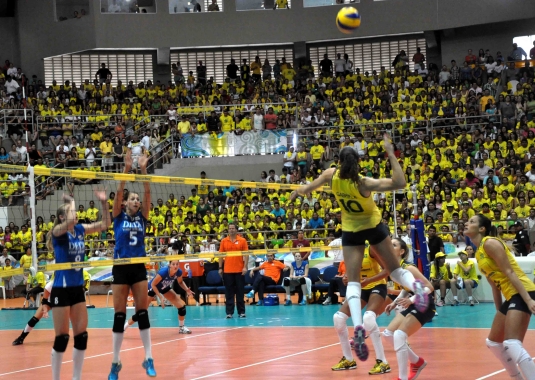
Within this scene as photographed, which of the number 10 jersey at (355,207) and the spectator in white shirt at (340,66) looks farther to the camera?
the spectator in white shirt at (340,66)

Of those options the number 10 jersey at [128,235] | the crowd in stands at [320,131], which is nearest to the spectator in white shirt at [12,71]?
the crowd in stands at [320,131]

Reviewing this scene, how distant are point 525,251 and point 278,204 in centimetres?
737

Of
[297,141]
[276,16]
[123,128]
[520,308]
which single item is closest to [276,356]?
[520,308]

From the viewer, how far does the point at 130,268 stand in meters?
9.43

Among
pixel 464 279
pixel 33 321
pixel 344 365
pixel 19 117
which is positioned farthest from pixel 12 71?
pixel 344 365

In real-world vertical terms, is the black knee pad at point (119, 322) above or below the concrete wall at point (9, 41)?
below

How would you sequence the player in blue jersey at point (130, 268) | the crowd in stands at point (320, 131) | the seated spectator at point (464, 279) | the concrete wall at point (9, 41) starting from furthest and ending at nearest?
the concrete wall at point (9, 41) < the crowd in stands at point (320, 131) < the seated spectator at point (464, 279) < the player in blue jersey at point (130, 268)

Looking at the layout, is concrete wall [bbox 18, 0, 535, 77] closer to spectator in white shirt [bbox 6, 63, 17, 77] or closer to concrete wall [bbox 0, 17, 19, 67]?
concrete wall [bbox 0, 17, 19, 67]

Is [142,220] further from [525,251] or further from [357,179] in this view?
[525,251]

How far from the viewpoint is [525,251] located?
62.6 ft

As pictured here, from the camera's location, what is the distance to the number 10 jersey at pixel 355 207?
7.99 m

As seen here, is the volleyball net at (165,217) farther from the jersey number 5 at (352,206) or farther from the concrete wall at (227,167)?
the jersey number 5 at (352,206)

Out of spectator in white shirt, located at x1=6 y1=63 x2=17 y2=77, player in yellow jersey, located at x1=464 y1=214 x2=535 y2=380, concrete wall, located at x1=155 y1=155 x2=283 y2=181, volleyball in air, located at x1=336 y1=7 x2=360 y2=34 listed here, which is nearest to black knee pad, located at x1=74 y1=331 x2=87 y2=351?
player in yellow jersey, located at x1=464 y1=214 x2=535 y2=380

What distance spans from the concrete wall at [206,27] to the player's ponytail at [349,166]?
1054 inches
